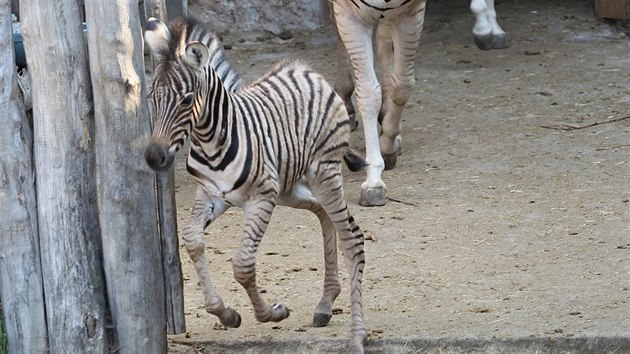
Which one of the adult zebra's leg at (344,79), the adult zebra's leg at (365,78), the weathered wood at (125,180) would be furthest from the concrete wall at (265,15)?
the weathered wood at (125,180)

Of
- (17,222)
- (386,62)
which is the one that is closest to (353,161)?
(17,222)

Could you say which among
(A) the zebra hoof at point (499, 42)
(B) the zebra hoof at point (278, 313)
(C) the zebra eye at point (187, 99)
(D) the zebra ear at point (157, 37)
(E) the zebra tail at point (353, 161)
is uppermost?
(D) the zebra ear at point (157, 37)

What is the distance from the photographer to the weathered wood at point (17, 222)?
4828 millimetres

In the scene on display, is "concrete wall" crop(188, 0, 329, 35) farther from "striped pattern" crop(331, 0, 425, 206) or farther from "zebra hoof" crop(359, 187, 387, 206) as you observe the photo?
"zebra hoof" crop(359, 187, 387, 206)

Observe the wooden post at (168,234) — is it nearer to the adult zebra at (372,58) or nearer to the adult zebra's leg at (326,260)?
the adult zebra's leg at (326,260)

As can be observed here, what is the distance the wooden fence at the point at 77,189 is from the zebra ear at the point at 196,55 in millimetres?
269

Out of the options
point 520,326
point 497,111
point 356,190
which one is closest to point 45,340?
point 520,326

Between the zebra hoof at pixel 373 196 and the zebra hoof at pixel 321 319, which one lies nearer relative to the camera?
the zebra hoof at pixel 321 319

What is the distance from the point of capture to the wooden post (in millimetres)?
5199

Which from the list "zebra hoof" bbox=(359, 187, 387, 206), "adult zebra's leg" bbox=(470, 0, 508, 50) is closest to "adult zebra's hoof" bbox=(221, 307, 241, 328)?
"zebra hoof" bbox=(359, 187, 387, 206)

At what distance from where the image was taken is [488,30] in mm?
10812

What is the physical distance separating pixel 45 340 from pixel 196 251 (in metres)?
0.73

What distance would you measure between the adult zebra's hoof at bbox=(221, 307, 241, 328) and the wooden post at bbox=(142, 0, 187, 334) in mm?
265

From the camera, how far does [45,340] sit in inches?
197
